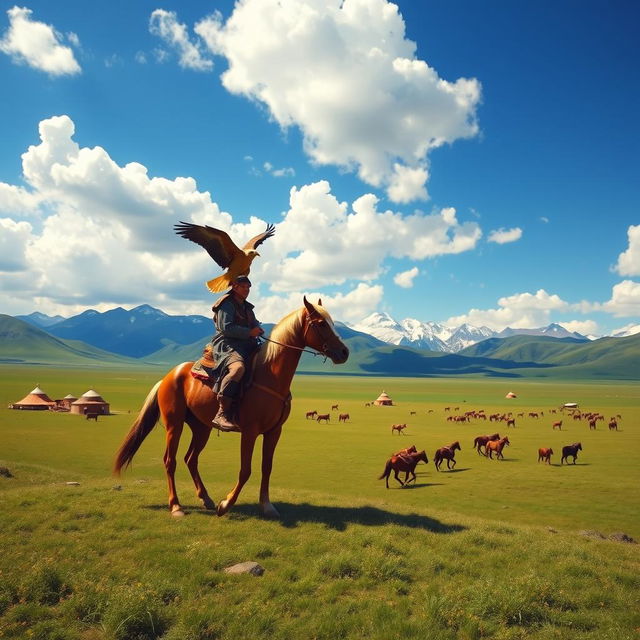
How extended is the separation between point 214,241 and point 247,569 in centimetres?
643

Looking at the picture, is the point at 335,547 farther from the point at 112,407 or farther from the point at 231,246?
the point at 112,407

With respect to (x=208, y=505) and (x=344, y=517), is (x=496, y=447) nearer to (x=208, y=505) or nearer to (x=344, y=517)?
(x=344, y=517)

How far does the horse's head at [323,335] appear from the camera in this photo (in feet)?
27.6

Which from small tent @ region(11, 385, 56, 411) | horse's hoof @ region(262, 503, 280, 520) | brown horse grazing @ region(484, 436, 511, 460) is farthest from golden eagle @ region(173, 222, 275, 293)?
small tent @ region(11, 385, 56, 411)

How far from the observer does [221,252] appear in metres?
9.30

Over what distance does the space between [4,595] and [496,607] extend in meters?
6.30

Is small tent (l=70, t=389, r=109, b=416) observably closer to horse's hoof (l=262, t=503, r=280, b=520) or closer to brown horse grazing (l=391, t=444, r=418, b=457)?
brown horse grazing (l=391, t=444, r=418, b=457)

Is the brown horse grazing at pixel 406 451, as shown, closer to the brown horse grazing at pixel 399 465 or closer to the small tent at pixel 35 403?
the brown horse grazing at pixel 399 465

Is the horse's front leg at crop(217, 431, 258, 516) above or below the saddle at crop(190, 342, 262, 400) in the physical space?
below

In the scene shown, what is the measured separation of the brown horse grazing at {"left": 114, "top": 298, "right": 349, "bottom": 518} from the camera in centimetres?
859

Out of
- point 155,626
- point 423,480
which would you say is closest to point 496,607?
point 155,626

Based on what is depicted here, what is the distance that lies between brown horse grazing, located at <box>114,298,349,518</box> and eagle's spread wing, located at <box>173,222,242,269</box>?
1.95m

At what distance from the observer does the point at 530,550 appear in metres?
7.62

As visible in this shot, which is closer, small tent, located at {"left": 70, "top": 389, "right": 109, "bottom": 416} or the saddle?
the saddle
